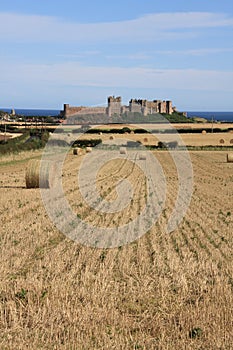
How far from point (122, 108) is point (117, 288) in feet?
381

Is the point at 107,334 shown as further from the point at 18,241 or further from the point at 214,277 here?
the point at 18,241

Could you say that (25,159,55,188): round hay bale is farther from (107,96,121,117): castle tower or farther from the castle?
(107,96,121,117): castle tower

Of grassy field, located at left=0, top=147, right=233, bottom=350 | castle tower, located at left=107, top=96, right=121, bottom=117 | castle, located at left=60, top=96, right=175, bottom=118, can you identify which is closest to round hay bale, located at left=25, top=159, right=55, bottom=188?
grassy field, located at left=0, top=147, right=233, bottom=350

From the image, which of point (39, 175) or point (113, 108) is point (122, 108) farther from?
point (39, 175)

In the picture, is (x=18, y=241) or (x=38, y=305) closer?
(x=38, y=305)

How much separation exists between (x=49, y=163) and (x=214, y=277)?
16.3 meters

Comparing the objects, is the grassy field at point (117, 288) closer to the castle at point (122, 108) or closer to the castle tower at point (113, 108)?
the castle at point (122, 108)

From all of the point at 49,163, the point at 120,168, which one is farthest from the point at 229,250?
the point at 120,168

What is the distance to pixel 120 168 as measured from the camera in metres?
39.8

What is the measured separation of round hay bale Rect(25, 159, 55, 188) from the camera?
2503 cm

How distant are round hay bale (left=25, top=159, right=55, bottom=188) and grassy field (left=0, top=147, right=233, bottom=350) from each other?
25.3 feet

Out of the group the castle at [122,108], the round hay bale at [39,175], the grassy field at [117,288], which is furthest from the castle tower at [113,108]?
the grassy field at [117,288]

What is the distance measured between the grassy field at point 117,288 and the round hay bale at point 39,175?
7709 millimetres

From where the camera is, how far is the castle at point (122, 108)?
116750 millimetres
